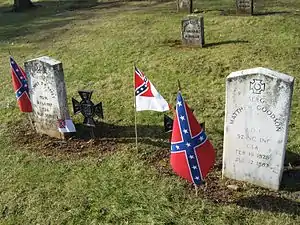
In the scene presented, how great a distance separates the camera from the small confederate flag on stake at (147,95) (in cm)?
665

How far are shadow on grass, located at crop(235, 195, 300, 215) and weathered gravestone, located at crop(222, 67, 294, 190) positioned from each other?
235mm

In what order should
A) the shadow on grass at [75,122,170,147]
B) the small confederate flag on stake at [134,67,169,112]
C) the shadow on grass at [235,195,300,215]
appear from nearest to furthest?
the shadow on grass at [235,195,300,215] → the small confederate flag on stake at [134,67,169,112] → the shadow on grass at [75,122,170,147]

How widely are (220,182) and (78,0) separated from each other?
1858cm

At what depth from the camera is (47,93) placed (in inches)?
295

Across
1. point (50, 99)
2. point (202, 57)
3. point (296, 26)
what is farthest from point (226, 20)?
point (50, 99)

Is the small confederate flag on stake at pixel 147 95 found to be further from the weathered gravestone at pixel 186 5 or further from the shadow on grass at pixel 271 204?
the weathered gravestone at pixel 186 5

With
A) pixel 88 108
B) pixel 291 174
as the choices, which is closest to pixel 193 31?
pixel 88 108

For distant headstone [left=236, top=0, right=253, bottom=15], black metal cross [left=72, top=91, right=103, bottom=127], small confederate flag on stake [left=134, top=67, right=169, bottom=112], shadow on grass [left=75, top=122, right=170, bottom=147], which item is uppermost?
distant headstone [left=236, top=0, right=253, bottom=15]

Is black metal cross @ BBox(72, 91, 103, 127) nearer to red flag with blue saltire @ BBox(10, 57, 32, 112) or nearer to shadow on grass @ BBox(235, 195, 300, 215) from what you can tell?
red flag with blue saltire @ BBox(10, 57, 32, 112)

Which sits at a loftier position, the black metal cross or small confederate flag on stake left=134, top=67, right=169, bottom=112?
small confederate flag on stake left=134, top=67, right=169, bottom=112

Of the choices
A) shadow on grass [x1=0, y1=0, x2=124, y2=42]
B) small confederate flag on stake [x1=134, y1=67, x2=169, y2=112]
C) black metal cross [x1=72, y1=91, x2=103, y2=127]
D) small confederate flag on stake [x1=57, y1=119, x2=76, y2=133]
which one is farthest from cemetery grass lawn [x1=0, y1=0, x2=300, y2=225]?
small confederate flag on stake [x1=134, y1=67, x2=169, y2=112]

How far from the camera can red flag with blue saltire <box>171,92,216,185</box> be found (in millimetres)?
5488

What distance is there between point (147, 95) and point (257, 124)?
6.33 ft

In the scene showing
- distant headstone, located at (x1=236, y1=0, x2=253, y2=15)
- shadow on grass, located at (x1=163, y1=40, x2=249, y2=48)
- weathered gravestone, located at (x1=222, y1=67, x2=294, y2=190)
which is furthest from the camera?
distant headstone, located at (x1=236, y1=0, x2=253, y2=15)
